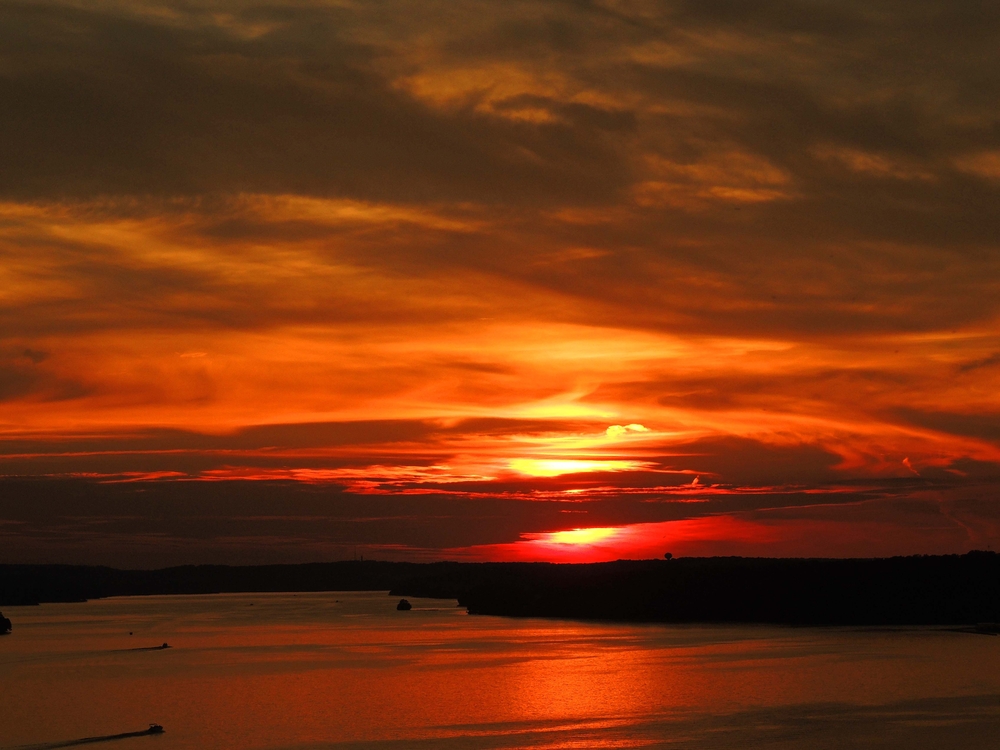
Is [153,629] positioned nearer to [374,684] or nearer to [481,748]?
[374,684]

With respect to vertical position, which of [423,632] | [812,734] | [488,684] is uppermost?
[423,632]

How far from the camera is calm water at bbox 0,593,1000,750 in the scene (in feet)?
173

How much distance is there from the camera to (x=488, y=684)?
251ft

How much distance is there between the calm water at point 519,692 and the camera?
173 ft

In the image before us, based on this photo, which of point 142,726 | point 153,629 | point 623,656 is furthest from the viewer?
point 153,629

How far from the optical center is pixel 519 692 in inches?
2817

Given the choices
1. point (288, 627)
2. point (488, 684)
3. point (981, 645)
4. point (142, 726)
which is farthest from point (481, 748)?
point (288, 627)

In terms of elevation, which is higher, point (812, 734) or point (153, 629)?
point (153, 629)

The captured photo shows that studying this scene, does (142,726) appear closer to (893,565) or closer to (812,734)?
(812,734)

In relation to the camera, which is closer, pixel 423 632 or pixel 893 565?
pixel 423 632

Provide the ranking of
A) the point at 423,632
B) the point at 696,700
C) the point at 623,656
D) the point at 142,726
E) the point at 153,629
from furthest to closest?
the point at 153,629, the point at 423,632, the point at 623,656, the point at 696,700, the point at 142,726

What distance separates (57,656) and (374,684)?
1776 inches

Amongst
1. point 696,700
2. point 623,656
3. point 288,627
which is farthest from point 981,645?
point 288,627

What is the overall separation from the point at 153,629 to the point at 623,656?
297 feet
